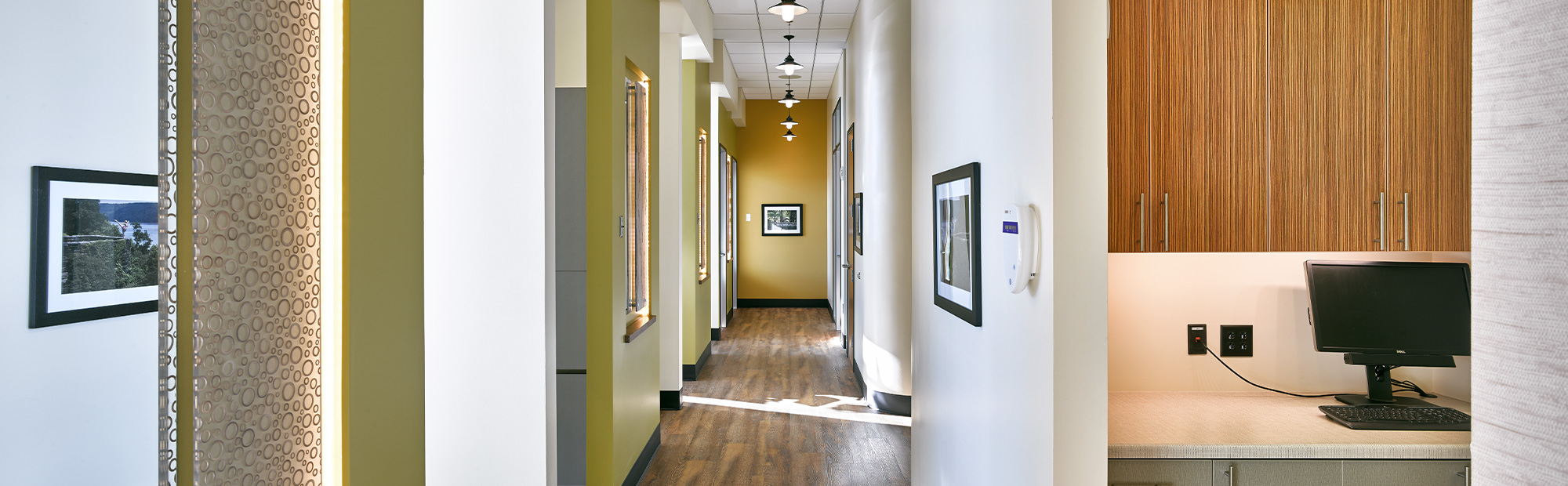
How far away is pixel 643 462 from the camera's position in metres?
3.73

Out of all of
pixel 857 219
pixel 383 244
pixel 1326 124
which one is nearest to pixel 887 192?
pixel 857 219

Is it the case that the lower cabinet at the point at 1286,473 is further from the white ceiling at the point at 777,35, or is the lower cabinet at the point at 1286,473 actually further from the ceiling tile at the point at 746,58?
the ceiling tile at the point at 746,58

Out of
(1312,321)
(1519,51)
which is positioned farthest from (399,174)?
(1312,321)

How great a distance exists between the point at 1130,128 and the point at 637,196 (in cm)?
245

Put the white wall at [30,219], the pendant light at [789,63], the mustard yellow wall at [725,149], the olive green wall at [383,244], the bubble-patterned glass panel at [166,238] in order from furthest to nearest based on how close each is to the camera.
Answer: the mustard yellow wall at [725,149] < the pendant light at [789,63] < the olive green wall at [383,244] < the bubble-patterned glass panel at [166,238] < the white wall at [30,219]

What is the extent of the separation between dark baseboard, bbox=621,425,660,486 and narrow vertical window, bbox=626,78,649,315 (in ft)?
2.39

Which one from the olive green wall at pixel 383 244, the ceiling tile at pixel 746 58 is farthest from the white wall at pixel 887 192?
the olive green wall at pixel 383 244

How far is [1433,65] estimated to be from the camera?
197 cm

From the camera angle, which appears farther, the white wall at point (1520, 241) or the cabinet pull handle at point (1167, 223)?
the cabinet pull handle at point (1167, 223)

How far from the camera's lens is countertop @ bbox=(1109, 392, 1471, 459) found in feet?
5.80

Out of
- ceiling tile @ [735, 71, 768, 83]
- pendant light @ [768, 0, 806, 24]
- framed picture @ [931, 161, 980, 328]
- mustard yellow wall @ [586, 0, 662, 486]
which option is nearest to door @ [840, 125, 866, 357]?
pendant light @ [768, 0, 806, 24]

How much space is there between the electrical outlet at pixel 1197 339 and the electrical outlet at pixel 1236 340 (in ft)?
0.15

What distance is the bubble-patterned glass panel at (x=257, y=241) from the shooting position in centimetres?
95

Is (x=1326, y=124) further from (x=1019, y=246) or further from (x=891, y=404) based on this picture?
(x=891, y=404)
